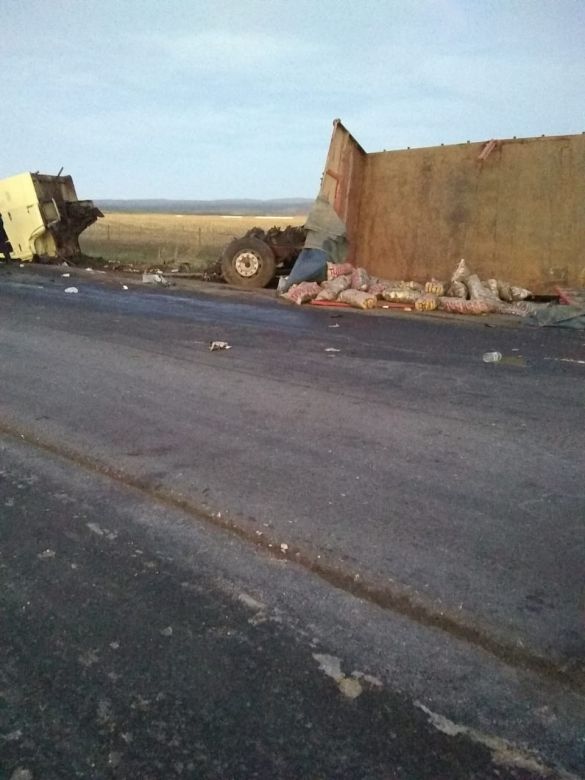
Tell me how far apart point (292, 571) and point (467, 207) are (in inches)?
397

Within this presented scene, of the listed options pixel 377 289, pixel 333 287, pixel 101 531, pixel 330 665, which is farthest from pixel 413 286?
pixel 330 665

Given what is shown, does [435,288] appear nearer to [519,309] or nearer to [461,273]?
[461,273]

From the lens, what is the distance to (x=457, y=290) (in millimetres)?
10555

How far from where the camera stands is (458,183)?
11461 millimetres

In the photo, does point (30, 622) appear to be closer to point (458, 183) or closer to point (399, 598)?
point (399, 598)

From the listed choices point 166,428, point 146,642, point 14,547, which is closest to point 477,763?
point 146,642

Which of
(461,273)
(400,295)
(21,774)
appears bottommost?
(21,774)

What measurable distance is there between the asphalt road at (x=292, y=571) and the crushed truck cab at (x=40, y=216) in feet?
38.6

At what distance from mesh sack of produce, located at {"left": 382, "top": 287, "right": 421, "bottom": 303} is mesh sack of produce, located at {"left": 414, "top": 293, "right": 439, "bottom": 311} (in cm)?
19

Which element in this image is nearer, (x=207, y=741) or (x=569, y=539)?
(x=207, y=741)

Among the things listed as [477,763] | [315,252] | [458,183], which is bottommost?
[477,763]

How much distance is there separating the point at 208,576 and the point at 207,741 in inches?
33.7

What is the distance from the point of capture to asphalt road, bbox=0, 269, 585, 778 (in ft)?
5.82

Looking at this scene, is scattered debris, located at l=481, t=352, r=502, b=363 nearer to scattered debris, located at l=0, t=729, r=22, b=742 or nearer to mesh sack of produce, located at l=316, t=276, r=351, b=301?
mesh sack of produce, located at l=316, t=276, r=351, b=301
